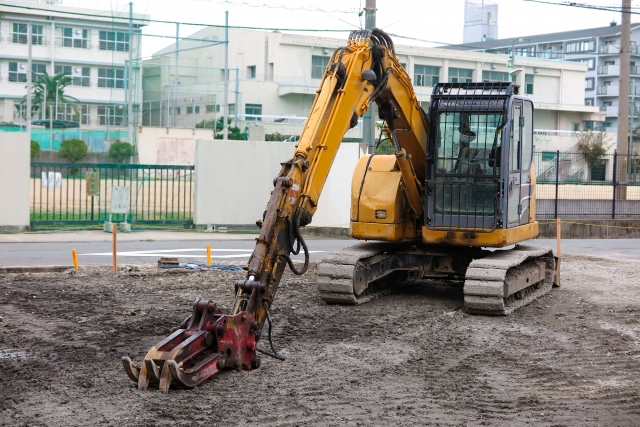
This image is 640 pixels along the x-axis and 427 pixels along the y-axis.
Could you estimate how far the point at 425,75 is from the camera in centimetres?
6194

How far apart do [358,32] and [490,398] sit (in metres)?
5.40

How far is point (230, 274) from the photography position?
591 inches

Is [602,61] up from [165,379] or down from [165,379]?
up

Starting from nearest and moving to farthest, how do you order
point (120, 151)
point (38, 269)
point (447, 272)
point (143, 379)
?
point (143, 379)
point (447, 272)
point (38, 269)
point (120, 151)

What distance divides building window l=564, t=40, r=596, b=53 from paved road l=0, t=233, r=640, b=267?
73.2m

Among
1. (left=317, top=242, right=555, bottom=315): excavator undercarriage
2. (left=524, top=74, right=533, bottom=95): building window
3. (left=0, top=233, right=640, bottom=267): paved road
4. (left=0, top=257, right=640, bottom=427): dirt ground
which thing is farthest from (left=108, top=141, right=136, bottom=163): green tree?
(left=524, top=74, right=533, bottom=95): building window

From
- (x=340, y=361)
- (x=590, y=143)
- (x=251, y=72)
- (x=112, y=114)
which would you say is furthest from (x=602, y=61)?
(x=340, y=361)

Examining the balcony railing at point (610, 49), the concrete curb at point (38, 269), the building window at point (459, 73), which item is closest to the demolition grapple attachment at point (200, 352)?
the concrete curb at point (38, 269)

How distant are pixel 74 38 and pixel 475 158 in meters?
49.4

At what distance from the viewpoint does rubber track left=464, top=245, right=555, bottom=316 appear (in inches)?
450

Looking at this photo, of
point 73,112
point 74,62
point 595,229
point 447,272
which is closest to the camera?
point 447,272

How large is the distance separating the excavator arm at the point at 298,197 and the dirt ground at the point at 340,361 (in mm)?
240

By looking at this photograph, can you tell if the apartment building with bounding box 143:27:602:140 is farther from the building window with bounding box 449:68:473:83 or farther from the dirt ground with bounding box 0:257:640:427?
the dirt ground with bounding box 0:257:640:427

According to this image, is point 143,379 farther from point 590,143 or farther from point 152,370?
point 590,143
